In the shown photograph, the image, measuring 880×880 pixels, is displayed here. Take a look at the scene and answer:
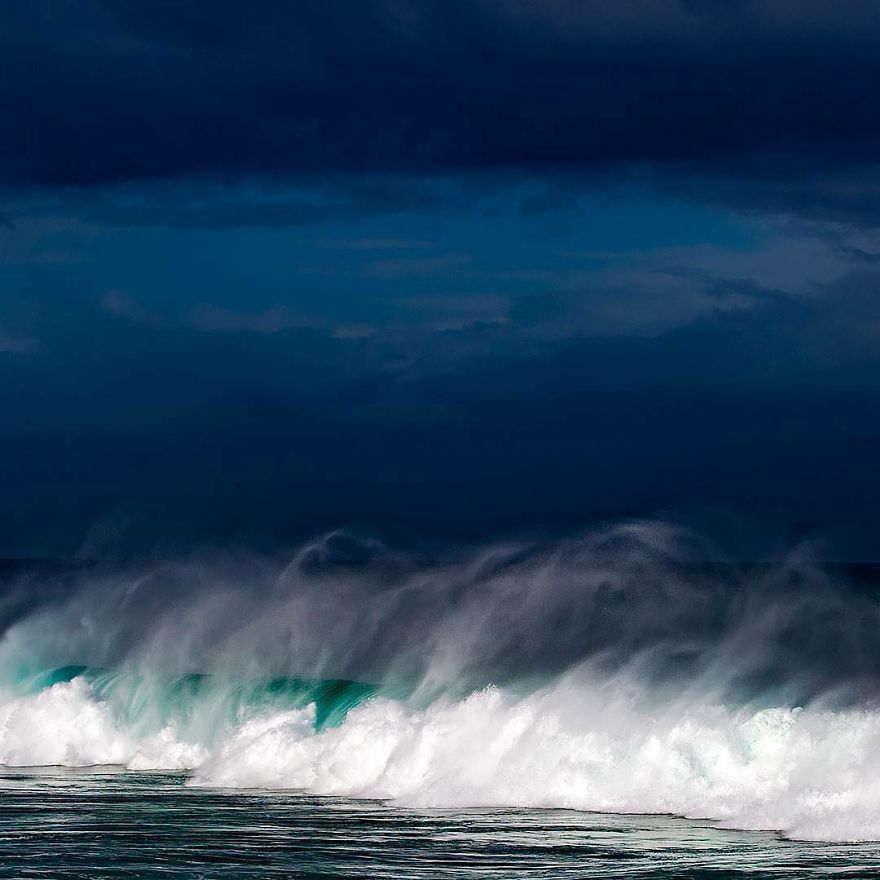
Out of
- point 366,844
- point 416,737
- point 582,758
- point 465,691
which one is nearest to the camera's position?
point 366,844

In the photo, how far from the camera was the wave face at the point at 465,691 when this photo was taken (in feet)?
87.8

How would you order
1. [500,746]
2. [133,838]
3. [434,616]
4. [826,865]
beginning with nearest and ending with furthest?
[826,865], [133,838], [500,746], [434,616]

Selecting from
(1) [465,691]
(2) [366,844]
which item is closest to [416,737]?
(1) [465,691]

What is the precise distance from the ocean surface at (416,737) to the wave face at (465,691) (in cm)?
7

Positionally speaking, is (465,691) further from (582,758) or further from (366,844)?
(366,844)

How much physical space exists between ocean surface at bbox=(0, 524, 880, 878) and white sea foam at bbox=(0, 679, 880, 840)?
0.05 m

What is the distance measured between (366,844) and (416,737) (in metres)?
6.41

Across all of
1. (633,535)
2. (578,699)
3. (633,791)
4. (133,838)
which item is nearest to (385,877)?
(133,838)

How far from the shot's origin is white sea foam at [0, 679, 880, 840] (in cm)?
2514

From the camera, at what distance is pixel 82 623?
46000 millimetres

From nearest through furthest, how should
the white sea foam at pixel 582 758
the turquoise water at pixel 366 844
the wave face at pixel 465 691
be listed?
the turquoise water at pixel 366 844 → the white sea foam at pixel 582 758 → the wave face at pixel 465 691

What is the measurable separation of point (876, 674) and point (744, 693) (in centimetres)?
1008

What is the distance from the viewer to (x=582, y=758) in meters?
27.8

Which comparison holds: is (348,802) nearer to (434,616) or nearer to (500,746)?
(500,746)
